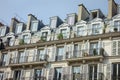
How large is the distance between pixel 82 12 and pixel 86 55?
656 centimetres

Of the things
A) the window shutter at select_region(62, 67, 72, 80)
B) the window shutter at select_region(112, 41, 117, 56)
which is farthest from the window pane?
the window shutter at select_region(112, 41, 117, 56)

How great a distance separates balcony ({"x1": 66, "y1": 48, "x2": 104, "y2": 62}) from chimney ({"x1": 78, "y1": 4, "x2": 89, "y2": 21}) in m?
4.67

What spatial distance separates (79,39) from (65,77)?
14.4ft

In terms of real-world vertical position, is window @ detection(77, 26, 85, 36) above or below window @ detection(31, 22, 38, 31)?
below

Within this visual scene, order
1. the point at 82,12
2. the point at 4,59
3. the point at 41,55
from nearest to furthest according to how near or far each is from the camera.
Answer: the point at 41,55, the point at 82,12, the point at 4,59

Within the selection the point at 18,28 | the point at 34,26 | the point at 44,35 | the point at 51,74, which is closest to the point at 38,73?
the point at 51,74

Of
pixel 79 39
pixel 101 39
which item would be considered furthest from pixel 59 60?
pixel 101 39

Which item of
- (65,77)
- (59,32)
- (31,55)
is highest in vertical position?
(59,32)

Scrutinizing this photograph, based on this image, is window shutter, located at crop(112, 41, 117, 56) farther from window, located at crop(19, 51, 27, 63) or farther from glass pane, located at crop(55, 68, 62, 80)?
window, located at crop(19, 51, 27, 63)

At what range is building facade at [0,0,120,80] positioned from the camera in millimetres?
30547

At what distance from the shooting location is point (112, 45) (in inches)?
1216

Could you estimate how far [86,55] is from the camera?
3108 cm

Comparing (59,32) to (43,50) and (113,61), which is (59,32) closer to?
(43,50)

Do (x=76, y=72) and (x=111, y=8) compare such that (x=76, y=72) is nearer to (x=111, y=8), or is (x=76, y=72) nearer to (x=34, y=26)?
(x=111, y=8)
